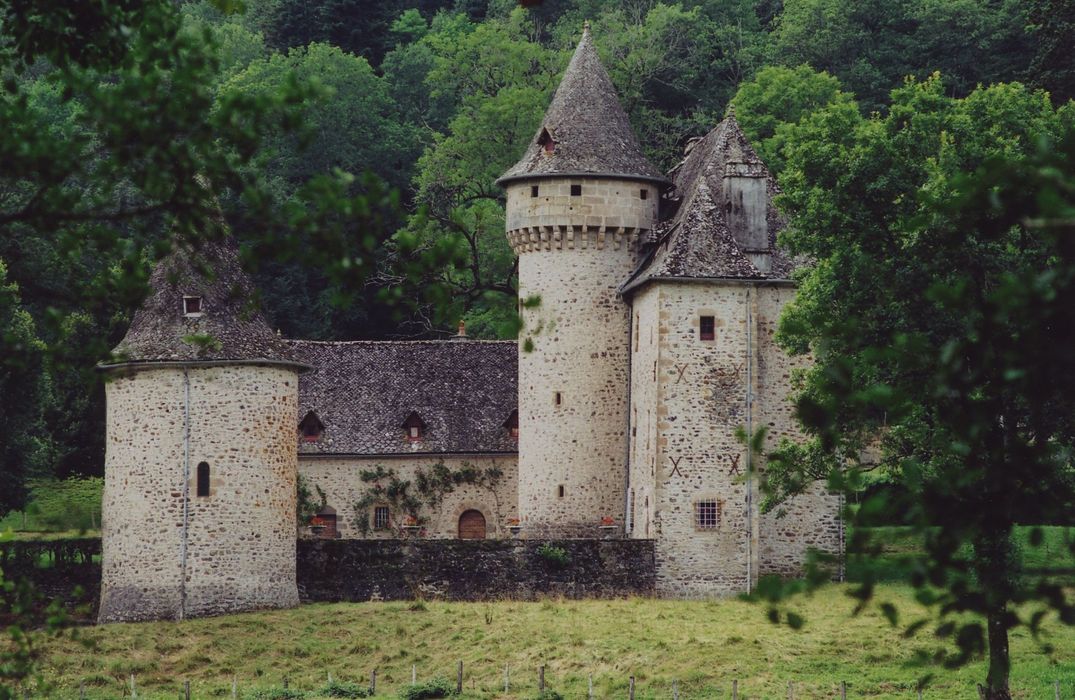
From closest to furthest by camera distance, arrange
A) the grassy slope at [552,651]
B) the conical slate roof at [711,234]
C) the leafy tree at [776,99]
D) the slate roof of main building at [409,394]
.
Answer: the grassy slope at [552,651], the conical slate roof at [711,234], the slate roof of main building at [409,394], the leafy tree at [776,99]

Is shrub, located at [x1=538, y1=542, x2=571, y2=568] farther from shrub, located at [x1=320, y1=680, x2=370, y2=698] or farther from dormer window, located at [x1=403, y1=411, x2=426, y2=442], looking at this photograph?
dormer window, located at [x1=403, y1=411, x2=426, y2=442]

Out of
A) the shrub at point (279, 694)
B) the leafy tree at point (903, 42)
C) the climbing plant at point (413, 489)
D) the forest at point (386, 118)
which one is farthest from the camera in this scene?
the leafy tree at point (903, 42)

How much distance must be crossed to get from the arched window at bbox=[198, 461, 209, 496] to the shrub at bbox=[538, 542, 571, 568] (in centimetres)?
725

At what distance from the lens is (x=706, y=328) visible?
1719 inches

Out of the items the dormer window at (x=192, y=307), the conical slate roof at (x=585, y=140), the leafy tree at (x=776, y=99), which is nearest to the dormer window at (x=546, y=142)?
the conical slate roof at (x=585, y=140)

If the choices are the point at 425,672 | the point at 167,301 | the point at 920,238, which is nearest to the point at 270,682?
the point at 425,672

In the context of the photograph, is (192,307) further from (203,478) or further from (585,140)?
(585,140)

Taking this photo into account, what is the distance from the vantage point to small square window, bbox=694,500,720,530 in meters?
43.1

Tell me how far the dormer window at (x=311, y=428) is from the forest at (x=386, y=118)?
5324mm

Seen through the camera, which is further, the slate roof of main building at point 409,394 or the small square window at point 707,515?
the slate roof of main building at point 409,394

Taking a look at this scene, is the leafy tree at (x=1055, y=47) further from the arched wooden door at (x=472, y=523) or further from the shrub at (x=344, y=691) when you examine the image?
the shrub at (x=344, y=691)

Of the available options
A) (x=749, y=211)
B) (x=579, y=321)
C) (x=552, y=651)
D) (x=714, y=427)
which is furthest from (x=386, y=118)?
(x=552, y=651)

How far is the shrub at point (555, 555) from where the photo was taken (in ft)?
139

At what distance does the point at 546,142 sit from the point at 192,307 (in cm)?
949
